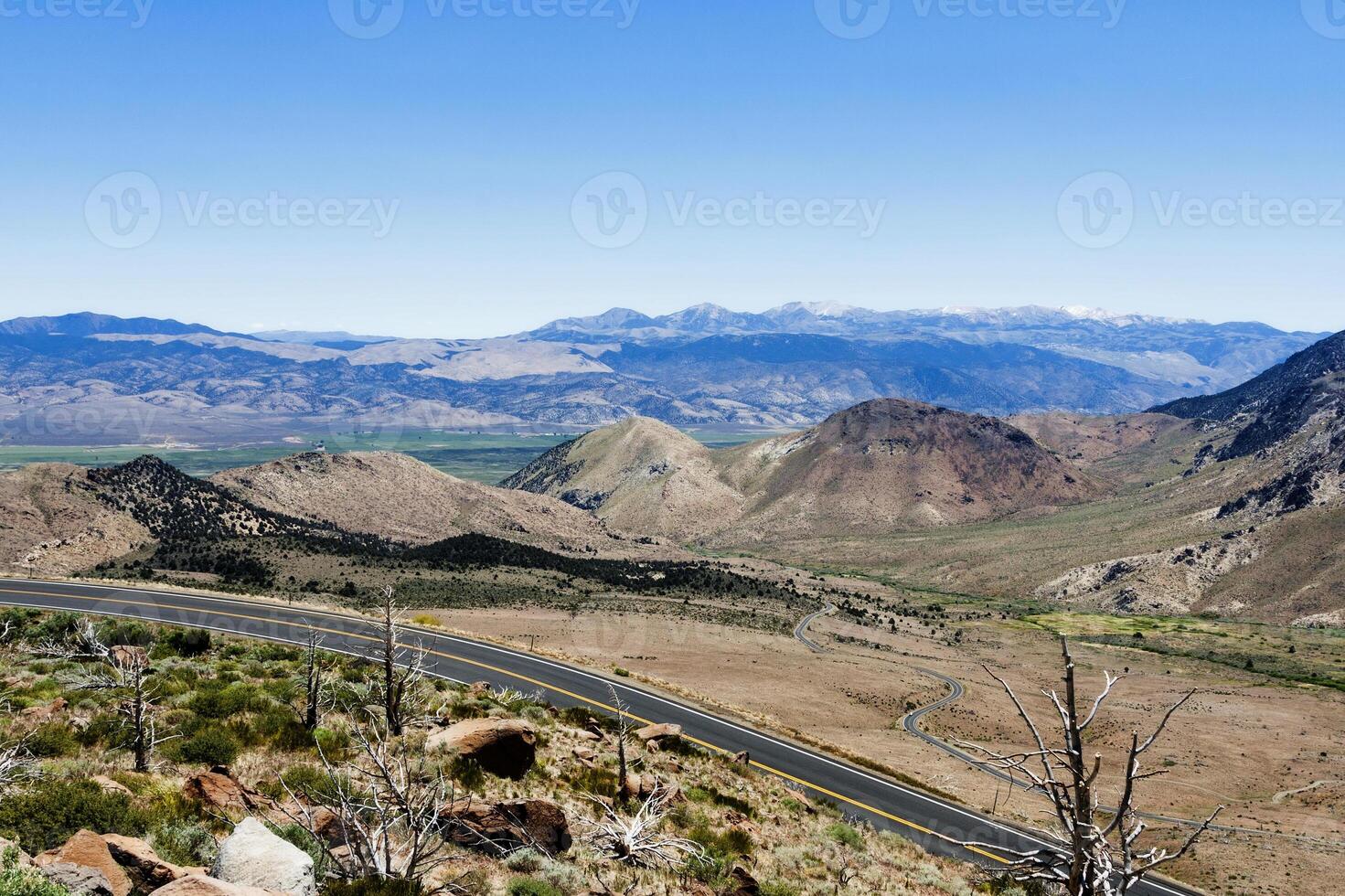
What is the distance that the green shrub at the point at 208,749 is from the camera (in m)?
17.8

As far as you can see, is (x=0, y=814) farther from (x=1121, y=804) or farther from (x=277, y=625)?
(x=277, y=625)

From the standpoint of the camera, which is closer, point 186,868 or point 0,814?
point 186,868

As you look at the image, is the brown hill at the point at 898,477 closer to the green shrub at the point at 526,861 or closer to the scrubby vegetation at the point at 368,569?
the scrubby vegetation at the point at 368,569

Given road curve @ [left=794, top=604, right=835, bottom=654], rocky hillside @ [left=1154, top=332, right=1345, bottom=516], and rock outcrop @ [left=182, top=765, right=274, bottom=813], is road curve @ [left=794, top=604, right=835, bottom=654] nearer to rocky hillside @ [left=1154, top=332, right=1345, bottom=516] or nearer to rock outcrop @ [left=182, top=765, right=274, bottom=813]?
rock outcrop @ [left=182, top=765, right=274, bottom=813]

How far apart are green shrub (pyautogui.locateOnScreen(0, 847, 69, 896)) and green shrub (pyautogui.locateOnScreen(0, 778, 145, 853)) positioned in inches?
141

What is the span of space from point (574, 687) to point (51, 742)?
22.0m

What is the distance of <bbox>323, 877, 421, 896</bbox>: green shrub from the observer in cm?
1024

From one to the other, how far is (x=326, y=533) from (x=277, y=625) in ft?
217

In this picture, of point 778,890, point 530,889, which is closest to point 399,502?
point 778,890

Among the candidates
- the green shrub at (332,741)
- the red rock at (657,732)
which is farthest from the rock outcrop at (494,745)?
the red rock at (657,732)

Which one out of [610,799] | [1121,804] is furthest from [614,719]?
[1121,804]

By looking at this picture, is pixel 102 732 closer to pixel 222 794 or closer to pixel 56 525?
pixel 222 794

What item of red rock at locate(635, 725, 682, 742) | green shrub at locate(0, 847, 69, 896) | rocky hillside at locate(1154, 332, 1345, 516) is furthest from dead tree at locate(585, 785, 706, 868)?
rocky hillside at locate(1154, 332, 1345, 516)

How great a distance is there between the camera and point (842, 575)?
122062 mm
